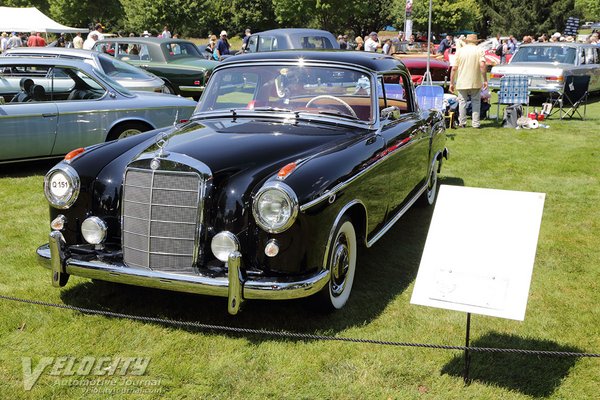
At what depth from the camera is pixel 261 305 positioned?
4.45 meters

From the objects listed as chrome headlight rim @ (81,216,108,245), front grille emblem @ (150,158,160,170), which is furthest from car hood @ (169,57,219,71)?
front grille emblem @ (150,158,160,170)

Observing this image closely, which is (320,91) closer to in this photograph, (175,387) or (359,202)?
(359,202)

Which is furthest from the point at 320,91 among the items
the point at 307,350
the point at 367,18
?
the point at 367,18

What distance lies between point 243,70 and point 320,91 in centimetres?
74

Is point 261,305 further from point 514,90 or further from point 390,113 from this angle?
point 514,90

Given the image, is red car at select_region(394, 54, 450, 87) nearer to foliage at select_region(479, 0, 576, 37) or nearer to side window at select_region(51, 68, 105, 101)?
side window at select_region(51, 68, 105, 101)

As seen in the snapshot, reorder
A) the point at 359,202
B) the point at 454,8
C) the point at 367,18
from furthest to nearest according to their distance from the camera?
the point at 367,18 < the point at 454,8 < the point at 359,202

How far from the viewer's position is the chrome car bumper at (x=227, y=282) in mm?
3662

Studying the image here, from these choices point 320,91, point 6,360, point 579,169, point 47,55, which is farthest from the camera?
point 47,55

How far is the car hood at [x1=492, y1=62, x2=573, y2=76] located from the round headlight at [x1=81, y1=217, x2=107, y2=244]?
1367cm

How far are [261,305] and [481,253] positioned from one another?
171 cm

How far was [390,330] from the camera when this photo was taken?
4.13 metres

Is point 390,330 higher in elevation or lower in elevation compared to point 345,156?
lower

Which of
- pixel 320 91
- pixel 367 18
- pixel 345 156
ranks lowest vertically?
pixel 345 156
